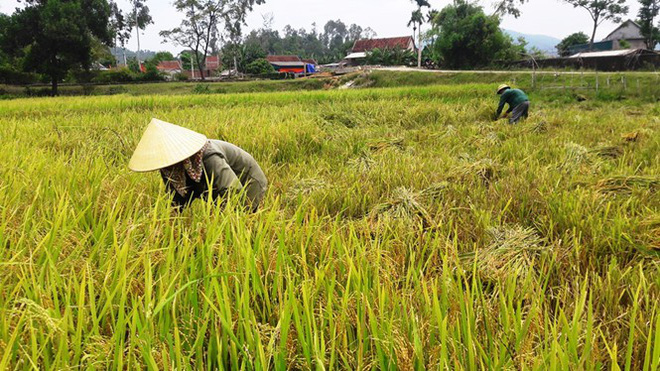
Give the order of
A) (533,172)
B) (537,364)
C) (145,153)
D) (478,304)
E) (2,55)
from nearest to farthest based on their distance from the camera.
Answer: (537,364)
(478,304)
(145,153)
(533,172)
(2,55)

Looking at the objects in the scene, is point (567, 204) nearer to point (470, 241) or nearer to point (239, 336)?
point (470, 241)

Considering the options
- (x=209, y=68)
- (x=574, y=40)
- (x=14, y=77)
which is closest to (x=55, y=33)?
(x=14, y=77)

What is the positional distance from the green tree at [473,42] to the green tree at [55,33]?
74.7ft

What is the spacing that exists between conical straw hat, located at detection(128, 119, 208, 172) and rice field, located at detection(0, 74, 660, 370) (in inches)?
7.9

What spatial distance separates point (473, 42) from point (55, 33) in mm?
25401

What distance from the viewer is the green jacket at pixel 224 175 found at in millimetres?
2275

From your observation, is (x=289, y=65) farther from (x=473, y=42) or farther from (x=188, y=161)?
(x=188, y=161)

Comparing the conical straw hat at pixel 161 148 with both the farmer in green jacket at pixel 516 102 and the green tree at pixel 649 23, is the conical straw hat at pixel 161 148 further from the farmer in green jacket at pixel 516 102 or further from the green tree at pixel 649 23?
the green tree at pixel 649 23

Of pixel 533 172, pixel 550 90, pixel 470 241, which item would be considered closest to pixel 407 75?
pixel 550 90

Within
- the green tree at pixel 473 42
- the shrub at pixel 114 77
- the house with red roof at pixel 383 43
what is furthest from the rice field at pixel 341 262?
the house with red roof at pixel 383 43

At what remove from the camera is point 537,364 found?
877 mm

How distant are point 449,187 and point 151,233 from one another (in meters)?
2.14

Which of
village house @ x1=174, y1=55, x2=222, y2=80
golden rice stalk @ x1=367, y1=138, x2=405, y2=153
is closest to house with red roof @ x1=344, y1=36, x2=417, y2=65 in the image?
village house @ x1=174, y1=55, x2=222, y2=80

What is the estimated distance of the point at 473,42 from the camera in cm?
2667
